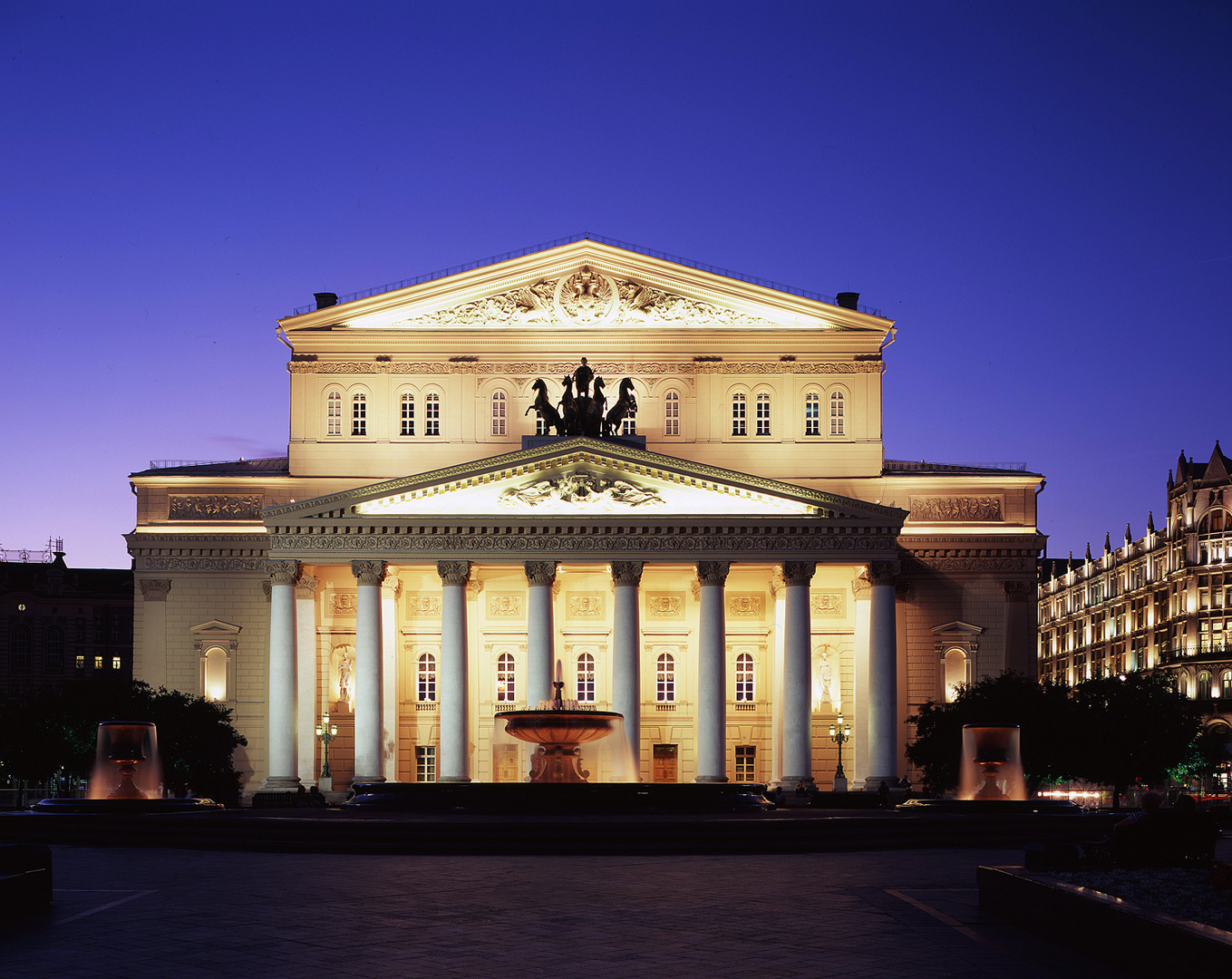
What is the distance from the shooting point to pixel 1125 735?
5547 centimetres

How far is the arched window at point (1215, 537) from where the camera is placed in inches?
4710

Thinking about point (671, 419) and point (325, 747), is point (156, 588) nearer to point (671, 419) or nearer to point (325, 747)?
point (325, 747)

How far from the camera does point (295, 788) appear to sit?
55375 millimetres

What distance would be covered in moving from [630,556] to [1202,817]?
A: 130 ft

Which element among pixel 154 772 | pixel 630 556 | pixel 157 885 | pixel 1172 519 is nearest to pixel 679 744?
pixel 630 556

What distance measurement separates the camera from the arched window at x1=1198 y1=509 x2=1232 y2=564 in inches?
4710

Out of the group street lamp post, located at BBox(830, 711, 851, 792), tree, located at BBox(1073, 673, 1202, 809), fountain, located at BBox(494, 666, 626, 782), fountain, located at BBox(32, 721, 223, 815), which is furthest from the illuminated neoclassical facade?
fountain, located at BBox(32, 721, 223, 815)

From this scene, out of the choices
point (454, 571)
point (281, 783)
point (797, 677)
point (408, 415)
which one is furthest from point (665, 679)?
point (281, 783)

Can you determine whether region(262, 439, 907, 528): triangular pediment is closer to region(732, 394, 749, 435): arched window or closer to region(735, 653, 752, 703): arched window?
region(732, 394, 749, 435): arched window

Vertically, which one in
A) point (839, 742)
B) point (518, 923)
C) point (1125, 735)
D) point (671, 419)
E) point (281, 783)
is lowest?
point (281, 783)

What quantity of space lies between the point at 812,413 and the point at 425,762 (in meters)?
20.5

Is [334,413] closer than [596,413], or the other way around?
[596,413]

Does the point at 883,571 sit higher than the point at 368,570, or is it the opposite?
the point at 368,570

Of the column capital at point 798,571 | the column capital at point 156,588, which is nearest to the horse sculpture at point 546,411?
the column capital at point 798,571
